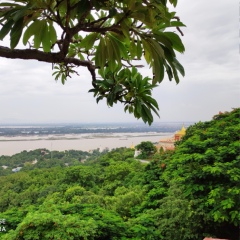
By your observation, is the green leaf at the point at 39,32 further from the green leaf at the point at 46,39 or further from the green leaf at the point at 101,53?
the green leaf at the point at 101,53

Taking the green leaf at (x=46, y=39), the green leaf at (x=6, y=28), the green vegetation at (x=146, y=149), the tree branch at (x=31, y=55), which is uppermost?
the green leaf at (x=46, y=39)

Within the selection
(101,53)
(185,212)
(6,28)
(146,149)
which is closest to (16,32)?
(6,28)

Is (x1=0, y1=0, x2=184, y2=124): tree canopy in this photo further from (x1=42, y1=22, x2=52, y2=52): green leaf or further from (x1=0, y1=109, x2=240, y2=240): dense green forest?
(x1=0, y1=109, x2=240, y2=240): dense green forest

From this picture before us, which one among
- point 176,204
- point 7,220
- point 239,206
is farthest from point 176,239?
point 7,220

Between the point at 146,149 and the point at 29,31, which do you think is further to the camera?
the point at 146,149

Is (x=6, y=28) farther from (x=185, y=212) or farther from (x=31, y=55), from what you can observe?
(x=185, y=212)

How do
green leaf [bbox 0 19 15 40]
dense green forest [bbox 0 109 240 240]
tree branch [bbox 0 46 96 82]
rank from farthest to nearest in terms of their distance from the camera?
1. dense green forest [bbox 0 109 240 240]
2. tree branch [bbox 0 46 96 82]
3. green leaf [bbox 0 19 15 40]

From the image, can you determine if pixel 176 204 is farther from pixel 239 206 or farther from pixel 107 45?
pixel 107 45

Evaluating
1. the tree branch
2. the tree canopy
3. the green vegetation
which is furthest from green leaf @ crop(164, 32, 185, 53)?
the green vegetation

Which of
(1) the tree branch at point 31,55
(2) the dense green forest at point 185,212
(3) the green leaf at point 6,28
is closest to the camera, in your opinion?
(3) the green leaf at point 6,28

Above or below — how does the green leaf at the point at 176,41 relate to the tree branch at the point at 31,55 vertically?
above

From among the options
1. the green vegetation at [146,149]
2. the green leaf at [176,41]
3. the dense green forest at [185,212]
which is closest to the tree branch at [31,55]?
the green leaf at [176,41]
